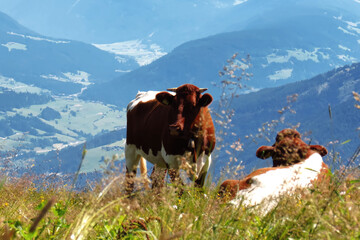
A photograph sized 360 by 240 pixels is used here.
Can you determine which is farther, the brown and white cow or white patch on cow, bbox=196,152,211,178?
white patch on cow, bbox=196,152,211,178

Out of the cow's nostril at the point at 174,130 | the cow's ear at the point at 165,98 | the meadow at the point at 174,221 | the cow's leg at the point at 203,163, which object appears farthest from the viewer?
the cow's ear at the point at 165,98

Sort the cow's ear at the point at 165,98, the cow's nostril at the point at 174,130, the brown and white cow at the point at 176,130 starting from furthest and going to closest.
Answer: the cow's ear at the point at 165,98
the brown and white cow at the point at 176,130
the cow's nostril at the point at 174,130

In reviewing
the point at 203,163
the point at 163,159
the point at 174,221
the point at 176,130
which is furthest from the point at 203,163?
the point at 174,221

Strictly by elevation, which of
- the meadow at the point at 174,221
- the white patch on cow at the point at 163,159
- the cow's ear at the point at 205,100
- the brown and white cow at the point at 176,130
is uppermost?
the meadow at the point at 174,221

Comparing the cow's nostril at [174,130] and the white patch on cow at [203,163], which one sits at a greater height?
the cow's nostril at [174,130]

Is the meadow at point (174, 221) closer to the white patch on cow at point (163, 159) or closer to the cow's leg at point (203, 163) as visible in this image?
the white patch on cow at point (163, 159)

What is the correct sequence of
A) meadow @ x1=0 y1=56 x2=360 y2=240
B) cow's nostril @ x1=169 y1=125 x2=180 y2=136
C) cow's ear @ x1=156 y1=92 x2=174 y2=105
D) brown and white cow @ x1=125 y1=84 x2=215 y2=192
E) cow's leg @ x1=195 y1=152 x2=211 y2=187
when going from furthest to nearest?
1. cow's ear @ x1=156 y1=92 x2=174 y2=105
2. cow's leg @ x1=195 y1=152 x2=211 y2=187
3. brown and white cow @ x1=125 y1=84 x2=215 y2=192
4. cow's nostril @ x1=169 y1=125 x2=180 y2=136
5. meadow @ x1=0 y1=56 x2=360 y2=240

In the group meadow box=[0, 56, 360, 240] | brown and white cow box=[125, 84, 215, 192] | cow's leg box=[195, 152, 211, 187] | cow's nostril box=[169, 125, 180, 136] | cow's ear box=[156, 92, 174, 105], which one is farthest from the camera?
cow's ear box=[156, 92, 174, 105]

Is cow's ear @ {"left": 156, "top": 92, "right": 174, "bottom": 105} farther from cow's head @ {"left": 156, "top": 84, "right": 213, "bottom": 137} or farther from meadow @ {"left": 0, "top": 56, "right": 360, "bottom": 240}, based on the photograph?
meadow @ {"left": 0, "top": 56, "right": 360, "bottom": 240}

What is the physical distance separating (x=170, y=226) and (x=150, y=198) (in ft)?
3.11

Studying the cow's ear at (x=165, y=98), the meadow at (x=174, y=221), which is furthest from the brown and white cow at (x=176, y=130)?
the meadow at (x=174, y=221)

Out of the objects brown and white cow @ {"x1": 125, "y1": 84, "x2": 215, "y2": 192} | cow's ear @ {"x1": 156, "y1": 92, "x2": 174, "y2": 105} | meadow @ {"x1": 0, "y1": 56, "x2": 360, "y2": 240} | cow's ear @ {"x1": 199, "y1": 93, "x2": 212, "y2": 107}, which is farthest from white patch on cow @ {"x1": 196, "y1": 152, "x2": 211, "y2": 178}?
meadow @ {"x1": 0, "y1": 56, "x2": 360, "y2": 240}

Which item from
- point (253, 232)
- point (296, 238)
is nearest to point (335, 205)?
point (296, 238)

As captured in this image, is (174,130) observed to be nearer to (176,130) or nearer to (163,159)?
(176,130)
